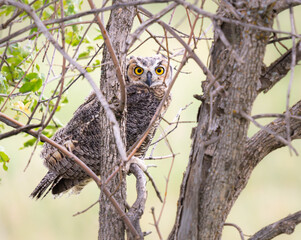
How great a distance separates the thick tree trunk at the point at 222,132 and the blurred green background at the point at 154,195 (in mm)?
3456

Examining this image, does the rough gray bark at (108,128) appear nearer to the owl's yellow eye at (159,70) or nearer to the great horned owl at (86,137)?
the great horned owl at (86,137)

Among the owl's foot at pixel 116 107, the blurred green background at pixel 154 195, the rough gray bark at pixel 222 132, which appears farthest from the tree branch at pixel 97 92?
the blurred green background at pixel 154 195

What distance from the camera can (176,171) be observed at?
6273 mm

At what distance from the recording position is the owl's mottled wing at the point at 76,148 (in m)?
3.00

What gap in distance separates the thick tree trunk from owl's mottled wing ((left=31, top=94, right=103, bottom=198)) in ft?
4.72

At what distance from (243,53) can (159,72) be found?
2.07 m

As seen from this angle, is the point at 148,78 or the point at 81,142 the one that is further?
the point at 148,78

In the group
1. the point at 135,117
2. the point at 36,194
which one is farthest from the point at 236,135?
the point at 36,194

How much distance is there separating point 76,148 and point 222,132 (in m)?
1.71

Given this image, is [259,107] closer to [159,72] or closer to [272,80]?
[159,72]

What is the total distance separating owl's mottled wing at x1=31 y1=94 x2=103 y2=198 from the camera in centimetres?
300

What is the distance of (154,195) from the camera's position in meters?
5.61

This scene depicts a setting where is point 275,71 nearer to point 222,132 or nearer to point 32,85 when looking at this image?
point 222,132

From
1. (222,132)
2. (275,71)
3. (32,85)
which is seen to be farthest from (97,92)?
(32,85)
